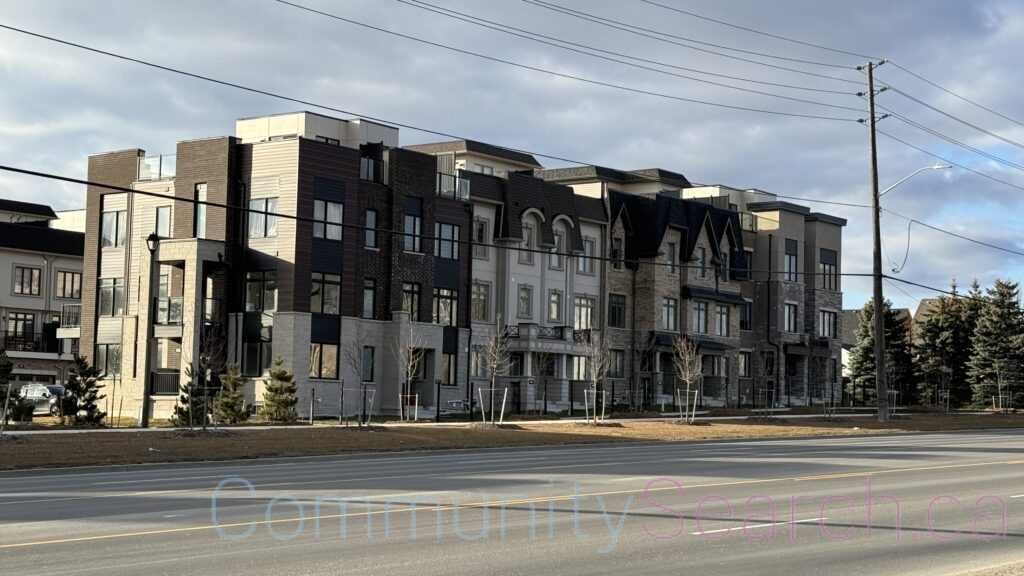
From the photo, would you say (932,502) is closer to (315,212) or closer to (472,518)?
(472,518)

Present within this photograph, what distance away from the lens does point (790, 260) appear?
79250 millimetres

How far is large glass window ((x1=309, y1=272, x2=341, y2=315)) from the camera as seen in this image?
5275 centimetres

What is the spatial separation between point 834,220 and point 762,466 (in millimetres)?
60688

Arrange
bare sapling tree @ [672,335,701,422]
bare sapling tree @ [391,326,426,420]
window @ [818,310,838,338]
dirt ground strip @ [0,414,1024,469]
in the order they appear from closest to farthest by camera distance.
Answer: dirt ground strip @ [0,414,1024,469], bare sapling tree @ [391,326,426,420], bare sapling tree @ [672,335,701,422], window @ [818,310,838,338]

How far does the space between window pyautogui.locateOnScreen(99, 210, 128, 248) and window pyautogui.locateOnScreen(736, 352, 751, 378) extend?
38.1 m

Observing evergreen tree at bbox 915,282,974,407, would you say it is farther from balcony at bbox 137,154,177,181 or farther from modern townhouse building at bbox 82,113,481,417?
balcony at bbox 137,154,177,181

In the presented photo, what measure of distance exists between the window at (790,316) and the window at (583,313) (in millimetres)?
17680

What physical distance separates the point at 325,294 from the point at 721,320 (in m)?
29.5

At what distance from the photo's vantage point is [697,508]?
17.4 metres

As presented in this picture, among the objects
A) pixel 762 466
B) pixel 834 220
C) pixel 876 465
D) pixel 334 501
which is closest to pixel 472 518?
pixel 334 501

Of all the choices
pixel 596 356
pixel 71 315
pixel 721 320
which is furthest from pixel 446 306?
pixel 721 320

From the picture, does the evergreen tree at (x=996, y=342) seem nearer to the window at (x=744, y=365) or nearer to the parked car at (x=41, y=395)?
the window at (x=744, y=365)

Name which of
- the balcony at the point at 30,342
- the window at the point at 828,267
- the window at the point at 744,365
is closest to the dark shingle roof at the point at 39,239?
the balcony at the point at 30,342

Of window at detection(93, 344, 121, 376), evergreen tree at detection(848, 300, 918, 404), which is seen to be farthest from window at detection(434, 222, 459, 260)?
evergreen tree at detection(848, 300, 918, 404)
